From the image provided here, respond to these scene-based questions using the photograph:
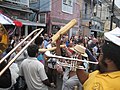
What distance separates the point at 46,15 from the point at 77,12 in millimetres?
8380

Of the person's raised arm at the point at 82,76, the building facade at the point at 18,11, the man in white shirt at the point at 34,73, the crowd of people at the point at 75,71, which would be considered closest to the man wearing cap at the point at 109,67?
the crowd of people at the point at 75,71

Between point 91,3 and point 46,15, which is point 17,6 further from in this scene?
point 91,3

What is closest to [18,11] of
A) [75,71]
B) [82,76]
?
[75,71]

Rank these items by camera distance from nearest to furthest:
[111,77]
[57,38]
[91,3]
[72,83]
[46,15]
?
[111,77], [57,38], [72,83], [46,15], [91,3]

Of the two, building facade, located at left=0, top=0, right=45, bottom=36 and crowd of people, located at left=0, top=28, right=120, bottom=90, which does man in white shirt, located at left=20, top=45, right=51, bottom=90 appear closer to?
crowd of people, located at left=0, top=28, right=120, bottom=90

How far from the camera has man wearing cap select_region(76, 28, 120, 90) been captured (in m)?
1.89

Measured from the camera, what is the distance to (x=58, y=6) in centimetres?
2164

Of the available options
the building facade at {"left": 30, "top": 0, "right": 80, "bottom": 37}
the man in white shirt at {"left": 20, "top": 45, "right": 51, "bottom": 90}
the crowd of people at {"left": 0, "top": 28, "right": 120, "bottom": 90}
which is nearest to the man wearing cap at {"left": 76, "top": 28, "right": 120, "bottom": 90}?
the crowd of people at {"left": 0, "top": 28, "right": 120, "bottom": 90}

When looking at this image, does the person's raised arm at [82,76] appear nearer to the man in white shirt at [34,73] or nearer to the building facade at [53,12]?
the man in white shirt at [34,73]

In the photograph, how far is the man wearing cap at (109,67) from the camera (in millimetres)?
1888

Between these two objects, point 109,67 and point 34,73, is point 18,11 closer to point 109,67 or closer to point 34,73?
point 34,73

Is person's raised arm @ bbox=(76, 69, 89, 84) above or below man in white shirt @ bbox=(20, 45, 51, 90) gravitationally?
above

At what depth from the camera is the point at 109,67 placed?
6.48ft

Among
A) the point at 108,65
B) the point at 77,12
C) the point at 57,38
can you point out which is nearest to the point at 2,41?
the point at 57,38
